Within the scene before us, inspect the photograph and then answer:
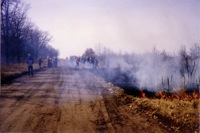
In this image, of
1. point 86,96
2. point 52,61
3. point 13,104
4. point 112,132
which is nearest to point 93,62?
point 52,61

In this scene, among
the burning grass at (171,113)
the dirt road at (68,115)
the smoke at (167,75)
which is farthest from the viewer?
the smoke at (167,75)

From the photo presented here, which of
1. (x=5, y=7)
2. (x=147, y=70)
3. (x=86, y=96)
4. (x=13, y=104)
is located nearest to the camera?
(x=13, y=104)

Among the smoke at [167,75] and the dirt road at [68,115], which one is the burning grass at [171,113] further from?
the smoke at [167,75]

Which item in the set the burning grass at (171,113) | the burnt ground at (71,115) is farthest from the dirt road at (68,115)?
the burning grass at (171,113)

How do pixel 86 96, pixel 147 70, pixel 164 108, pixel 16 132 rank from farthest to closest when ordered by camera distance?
pixel 147 70
pixel 86 96
pixel 164 108
pixel 16 132

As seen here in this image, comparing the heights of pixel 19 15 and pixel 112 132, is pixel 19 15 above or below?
above

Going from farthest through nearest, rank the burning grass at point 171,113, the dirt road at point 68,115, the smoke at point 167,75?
the smoke at point 167,75 → the burning grass at point 171,113 → the dirt road at point 68,115

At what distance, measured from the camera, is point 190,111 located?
10.1 m

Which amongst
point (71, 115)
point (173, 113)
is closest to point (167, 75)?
point (173, 113)

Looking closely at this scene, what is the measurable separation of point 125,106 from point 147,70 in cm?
2361

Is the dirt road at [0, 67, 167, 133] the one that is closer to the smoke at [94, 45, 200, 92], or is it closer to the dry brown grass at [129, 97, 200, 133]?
the dry brown grass at [129, 97, 200, 133]

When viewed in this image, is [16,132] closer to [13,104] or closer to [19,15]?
[13,104]

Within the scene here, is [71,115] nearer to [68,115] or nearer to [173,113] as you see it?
[68,115]

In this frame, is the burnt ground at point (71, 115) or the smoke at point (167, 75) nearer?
the burnt ground at point (71, 115)
